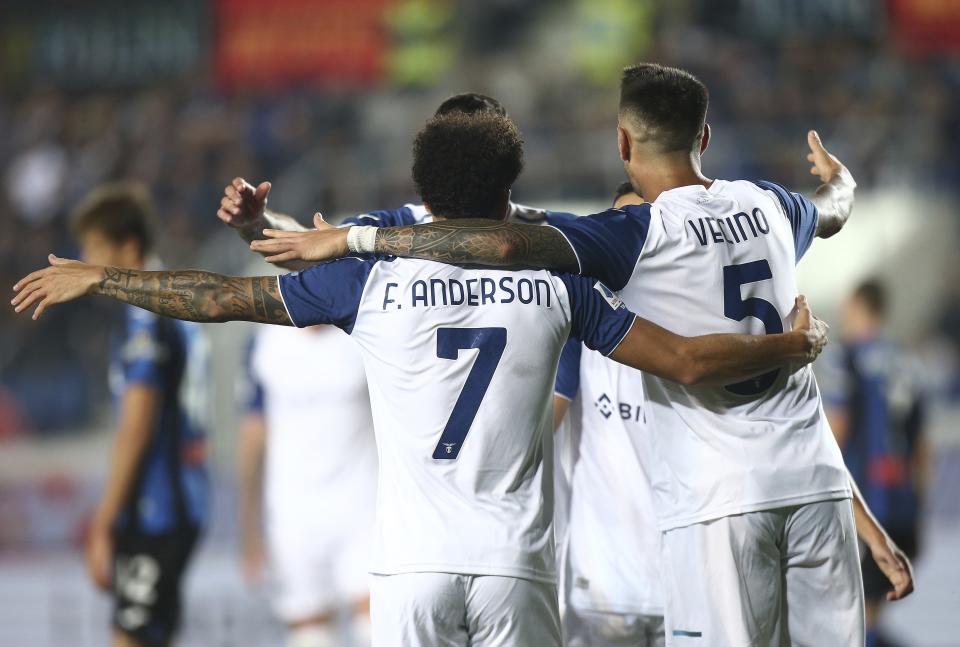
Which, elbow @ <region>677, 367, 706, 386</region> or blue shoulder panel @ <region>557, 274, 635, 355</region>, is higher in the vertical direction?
blue shoulder panel @ <region>557, 274, 635, 355</region>

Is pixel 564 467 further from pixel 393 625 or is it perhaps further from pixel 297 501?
pixel 297 501

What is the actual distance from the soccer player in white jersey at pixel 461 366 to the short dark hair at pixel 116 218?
2.28 m

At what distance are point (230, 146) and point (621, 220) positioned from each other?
15.3 m

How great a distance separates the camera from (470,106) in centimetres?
364

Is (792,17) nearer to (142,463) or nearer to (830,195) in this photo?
(142,463)

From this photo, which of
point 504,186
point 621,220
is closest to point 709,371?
point 621,220

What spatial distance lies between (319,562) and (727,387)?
349 centimetres

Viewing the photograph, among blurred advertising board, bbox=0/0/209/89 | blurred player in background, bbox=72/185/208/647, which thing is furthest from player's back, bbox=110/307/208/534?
blurred advertising board, bbox=0/0/209/89

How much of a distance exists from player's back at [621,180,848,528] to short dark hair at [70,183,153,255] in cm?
292

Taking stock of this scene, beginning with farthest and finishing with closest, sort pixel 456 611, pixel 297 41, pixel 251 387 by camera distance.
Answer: pixel 297 41
pixel 251 387
pixel 456 611

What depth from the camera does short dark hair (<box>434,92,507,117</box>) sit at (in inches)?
142

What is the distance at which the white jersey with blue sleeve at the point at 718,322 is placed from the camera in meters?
3.58

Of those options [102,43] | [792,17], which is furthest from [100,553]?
[102,43]

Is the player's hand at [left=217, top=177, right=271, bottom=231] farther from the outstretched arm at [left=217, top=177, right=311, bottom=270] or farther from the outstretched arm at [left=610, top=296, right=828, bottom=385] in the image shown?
the outstretched arm at [left=610, top=296, right=828, bottom=385]
